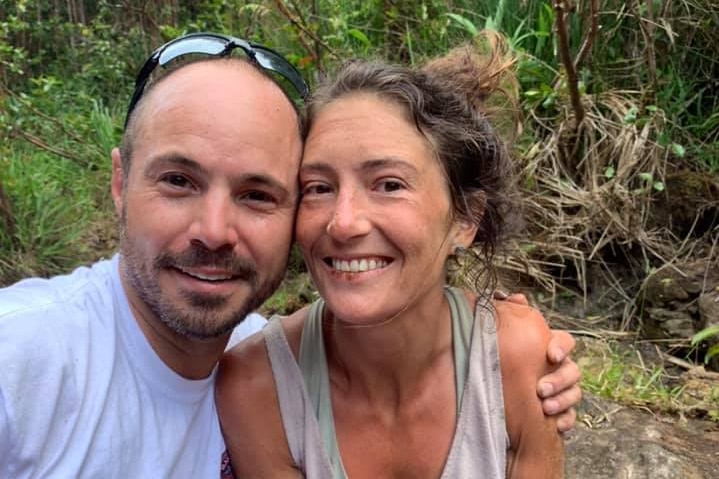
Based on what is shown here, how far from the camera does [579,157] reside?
4340 mm

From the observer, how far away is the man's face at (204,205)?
164 centimetres

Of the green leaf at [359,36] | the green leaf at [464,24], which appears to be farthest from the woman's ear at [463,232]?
the green leaf at [359,36]

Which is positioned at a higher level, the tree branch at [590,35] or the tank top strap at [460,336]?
the tree branch at [590,35]

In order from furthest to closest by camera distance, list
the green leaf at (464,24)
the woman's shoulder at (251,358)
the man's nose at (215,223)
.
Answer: the green leaf at (464,24) < the woman's shoulder at (251,358) < the man's nose at (215,223)

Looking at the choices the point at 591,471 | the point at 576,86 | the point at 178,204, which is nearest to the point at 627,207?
the point at 576,86

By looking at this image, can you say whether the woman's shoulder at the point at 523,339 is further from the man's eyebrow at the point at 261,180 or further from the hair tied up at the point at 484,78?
the man's eyebrow at the point at 261,180

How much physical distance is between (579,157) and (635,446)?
7.29 feet

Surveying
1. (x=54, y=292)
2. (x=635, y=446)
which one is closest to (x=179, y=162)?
(x=54, y=292)

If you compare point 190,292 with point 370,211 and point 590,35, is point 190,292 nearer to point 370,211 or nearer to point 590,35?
point 370,211

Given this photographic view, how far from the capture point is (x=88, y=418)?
153 cm

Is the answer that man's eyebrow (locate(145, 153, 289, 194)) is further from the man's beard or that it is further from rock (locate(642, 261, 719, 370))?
rock (locate(642, 261, 719, 370))

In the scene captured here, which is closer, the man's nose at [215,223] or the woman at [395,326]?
the man's nose at [215,223]

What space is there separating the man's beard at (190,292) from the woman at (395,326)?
0.22m

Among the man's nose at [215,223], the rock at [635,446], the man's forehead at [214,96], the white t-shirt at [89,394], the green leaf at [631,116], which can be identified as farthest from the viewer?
the green leaf at [631,116]
